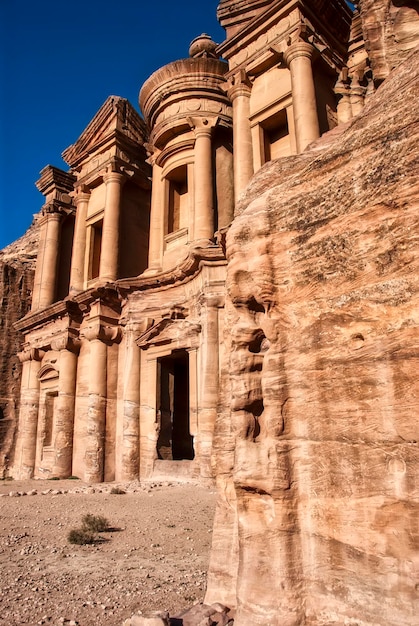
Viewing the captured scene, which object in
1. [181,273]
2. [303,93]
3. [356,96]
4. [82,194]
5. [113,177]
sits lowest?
[181,273]

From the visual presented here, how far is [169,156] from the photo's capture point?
637 inches

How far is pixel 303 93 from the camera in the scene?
12.2 meters

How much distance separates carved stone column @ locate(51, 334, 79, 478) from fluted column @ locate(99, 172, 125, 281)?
269 cm

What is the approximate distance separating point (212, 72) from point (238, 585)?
16.1 m

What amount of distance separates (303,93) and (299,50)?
4.51 feet

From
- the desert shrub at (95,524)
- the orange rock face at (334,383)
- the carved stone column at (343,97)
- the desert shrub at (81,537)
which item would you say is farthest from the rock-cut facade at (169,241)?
the orange rock face at (334,383)

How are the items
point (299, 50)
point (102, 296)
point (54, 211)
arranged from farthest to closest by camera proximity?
1. point (54, 211)
2. point (102, 296)
3. point (299, 50)

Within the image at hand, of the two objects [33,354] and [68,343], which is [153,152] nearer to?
[68,343]

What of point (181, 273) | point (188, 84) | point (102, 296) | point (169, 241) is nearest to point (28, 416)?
point (102, 296)

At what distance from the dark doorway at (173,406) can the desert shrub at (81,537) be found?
6306 millimetres

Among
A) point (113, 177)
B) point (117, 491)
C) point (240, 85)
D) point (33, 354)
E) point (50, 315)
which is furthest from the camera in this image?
point (33, 354)

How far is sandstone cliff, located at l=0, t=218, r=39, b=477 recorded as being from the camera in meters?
18.4

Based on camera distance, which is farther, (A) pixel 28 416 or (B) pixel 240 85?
(A) pixel 28 416

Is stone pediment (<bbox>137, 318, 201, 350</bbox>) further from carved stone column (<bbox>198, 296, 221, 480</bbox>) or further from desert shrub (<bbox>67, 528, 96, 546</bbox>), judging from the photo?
desert shrub (<bbox>67, 528, 96, 546</bbox>)
